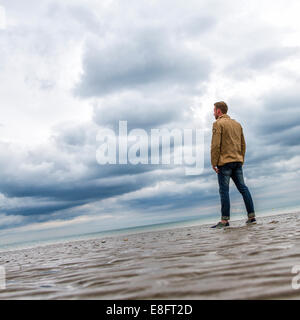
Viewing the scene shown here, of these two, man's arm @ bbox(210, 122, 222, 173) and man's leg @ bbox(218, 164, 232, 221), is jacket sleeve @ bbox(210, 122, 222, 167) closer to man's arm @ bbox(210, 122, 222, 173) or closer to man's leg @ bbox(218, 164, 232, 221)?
man's arm @ bbox(210, 122, 222, 173)

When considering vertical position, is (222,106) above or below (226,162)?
above

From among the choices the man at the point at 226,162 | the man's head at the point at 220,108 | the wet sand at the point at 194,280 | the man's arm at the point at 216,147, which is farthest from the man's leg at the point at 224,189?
the wet sand at the point at 194,280

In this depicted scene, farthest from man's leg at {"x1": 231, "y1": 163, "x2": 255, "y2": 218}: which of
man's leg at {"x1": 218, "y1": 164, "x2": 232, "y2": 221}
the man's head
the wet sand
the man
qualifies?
the wet sand

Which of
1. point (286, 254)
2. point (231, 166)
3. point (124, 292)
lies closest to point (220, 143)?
point (231, 166)

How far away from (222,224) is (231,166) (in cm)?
149

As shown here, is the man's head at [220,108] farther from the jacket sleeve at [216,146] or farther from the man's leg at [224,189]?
the man's leg at [224,189]

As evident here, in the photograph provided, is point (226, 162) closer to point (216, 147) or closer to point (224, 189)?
point (216, 147)

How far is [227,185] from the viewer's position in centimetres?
761

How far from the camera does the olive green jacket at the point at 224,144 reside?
25.4 feet

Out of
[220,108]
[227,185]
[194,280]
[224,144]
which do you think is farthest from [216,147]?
[194,280]

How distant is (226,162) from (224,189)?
687mm

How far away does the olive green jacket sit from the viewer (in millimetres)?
7750
